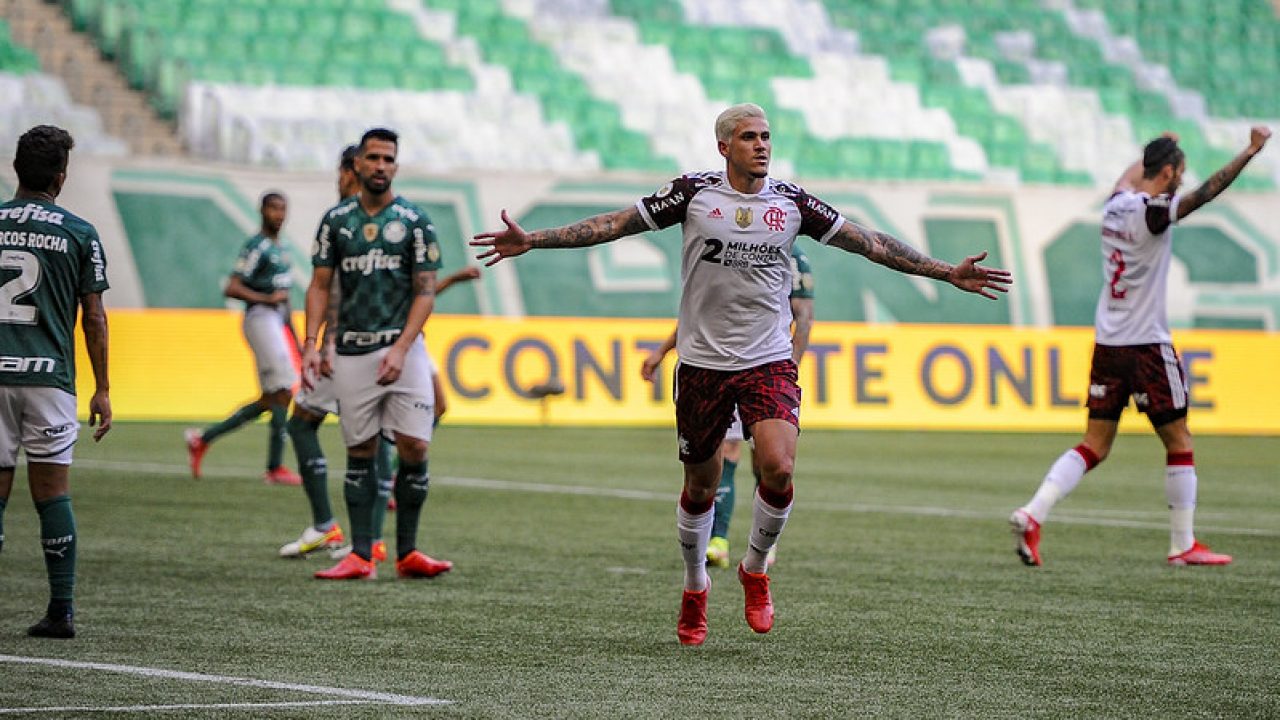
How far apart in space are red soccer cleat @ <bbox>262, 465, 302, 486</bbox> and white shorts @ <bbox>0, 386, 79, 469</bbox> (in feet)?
26.2

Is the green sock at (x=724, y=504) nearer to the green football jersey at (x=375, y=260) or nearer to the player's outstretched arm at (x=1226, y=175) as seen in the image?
the green football jersey at (x=375, y=260)

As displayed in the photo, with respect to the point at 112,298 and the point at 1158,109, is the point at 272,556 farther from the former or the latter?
the point at 1158,109

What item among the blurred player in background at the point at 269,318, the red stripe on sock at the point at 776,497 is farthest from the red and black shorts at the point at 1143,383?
the blurred player in background at the point at 269,318

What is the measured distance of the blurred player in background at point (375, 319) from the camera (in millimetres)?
9367

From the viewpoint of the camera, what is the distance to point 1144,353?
10453mm

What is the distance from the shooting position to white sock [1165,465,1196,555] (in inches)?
413

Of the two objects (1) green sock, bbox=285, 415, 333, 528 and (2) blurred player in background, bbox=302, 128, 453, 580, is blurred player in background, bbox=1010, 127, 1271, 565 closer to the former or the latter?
(2) blurred player in background, bbox=302, 128, 453, 580

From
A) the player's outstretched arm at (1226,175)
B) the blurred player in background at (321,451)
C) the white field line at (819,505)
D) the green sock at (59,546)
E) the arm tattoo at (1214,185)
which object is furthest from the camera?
the white field line at (819,505)

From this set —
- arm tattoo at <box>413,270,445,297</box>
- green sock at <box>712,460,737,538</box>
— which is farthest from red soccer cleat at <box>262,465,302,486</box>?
arm tattoo at <box>413,270,445,297</box>

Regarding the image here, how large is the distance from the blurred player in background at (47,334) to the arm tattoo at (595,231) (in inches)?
69.6

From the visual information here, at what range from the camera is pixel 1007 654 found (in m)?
7.22

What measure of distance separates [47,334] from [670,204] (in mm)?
2475

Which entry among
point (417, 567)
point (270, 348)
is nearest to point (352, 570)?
point (417, 567)

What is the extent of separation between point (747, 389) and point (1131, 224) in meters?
3.82
